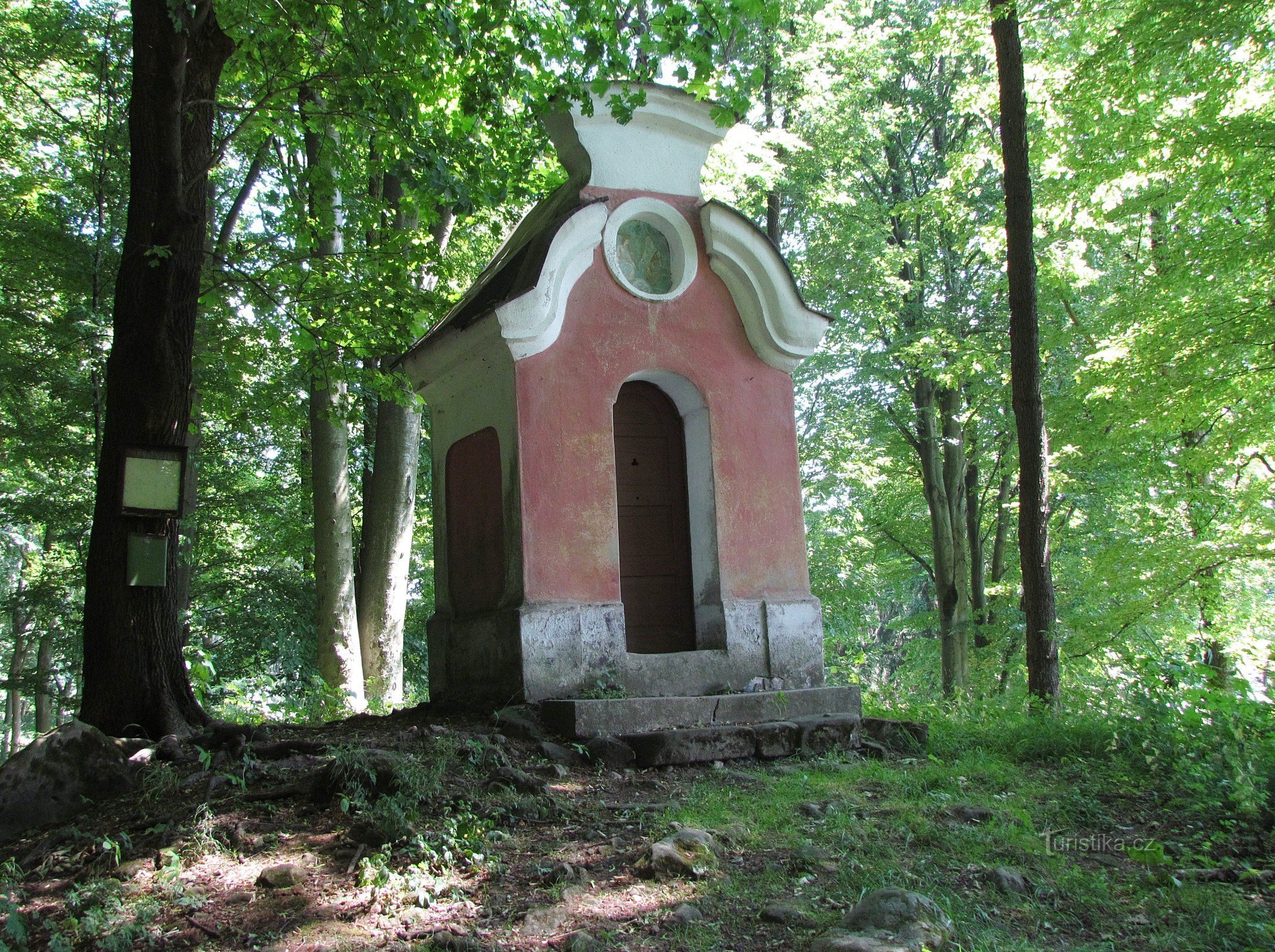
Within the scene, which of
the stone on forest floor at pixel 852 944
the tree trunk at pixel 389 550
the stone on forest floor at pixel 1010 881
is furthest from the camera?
the tree trunk at pixel 389 550

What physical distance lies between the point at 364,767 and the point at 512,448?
2.89 metres

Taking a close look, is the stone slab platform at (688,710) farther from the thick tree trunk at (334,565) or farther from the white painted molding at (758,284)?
the thick tree trunk at (334,565)

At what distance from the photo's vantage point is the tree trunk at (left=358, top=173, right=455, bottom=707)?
11.3m

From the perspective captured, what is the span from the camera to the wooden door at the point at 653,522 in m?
7.66

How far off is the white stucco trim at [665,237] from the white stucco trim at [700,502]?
0.70 metres

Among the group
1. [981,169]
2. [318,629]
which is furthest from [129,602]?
[981,169]

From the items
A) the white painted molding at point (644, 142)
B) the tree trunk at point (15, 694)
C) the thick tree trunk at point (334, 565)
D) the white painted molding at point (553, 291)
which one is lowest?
the tree trunk at point (15, 694)

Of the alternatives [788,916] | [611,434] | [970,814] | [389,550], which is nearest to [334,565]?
[389,550]

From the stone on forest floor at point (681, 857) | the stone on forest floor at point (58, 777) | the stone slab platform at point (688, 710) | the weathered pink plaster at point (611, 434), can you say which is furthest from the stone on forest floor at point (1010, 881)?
the stone on forest floor at point (58, 777)

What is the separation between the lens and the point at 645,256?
7680mm

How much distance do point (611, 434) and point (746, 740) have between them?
8.01 feet

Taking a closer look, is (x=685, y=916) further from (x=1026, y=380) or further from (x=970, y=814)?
(x=1026, y=380)

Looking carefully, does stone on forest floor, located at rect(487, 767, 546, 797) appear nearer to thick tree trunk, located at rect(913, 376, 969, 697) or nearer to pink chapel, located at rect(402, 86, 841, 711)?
pink chapel, located at rect(402, 86, 841, 711)

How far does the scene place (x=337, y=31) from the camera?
6668 millimetres
